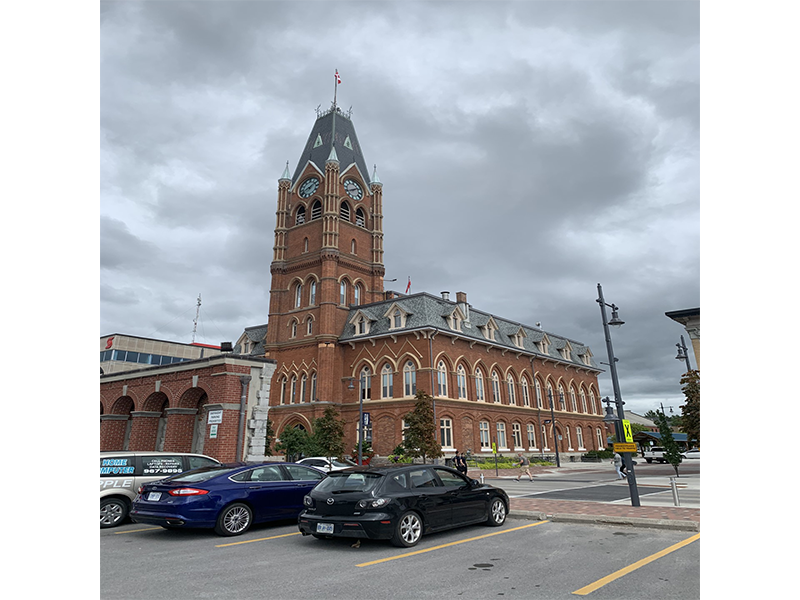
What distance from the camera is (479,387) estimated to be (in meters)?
43.1

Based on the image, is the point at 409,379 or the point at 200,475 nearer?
the point at 200,475

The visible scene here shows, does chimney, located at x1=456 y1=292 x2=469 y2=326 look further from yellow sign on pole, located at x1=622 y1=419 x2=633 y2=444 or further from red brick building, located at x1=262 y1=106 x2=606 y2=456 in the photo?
yellow sign on pole, located at x1=622 y1=419 x2=633 y2=444

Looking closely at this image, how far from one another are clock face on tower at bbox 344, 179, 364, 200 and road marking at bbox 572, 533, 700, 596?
1734 inches

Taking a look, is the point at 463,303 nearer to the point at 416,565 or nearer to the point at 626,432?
the point at 626,432

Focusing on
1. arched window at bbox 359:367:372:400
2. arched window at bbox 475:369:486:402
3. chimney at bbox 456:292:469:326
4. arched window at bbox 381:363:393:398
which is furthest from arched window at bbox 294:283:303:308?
arched window at bbox 475:369:486:402

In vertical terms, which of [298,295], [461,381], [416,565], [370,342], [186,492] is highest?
[298,295]

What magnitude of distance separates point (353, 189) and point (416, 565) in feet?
148

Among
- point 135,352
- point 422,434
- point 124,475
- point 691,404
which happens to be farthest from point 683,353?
point 135,352

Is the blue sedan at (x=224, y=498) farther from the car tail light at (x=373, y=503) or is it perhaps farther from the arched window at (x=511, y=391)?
the arched window at (x=511, y=391)

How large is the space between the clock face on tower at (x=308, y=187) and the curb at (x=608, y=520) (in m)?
41.9

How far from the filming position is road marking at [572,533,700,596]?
6156 millimetres

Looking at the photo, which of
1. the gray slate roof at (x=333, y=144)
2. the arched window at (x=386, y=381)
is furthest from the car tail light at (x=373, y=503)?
the gray slate roof at (x=333, y=144)

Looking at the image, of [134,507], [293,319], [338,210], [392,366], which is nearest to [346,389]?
[392,366]
